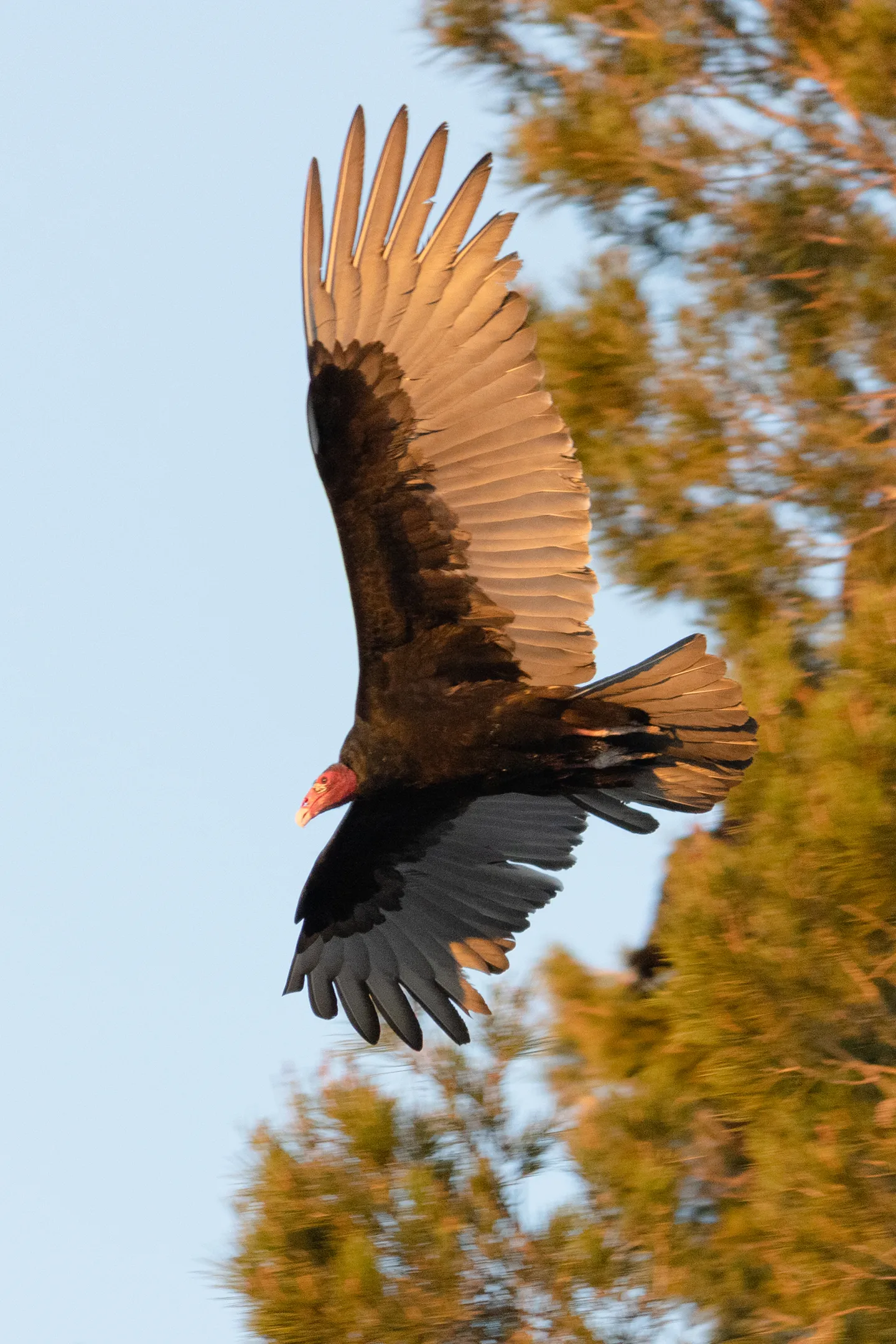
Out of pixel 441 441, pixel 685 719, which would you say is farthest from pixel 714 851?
pixel 441 441

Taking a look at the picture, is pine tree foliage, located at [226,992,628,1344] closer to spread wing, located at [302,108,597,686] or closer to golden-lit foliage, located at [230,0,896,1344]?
golden-lit foliage, located at [230,0,896,1344]

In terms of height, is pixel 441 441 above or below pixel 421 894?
above

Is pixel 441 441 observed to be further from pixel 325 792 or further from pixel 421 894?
pixel 421 894

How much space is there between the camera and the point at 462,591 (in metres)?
3.60

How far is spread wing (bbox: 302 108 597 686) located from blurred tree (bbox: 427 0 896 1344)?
0.46 meters

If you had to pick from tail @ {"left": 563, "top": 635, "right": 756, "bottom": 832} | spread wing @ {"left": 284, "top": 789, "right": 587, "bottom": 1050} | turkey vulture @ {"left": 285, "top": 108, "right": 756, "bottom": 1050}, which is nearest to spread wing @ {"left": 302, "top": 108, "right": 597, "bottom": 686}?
turkey vulture @ {"left": 285, "top": 108, "right": 756, "bottom": 1050}

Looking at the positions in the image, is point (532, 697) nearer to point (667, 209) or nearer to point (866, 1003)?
point (866, 1003)

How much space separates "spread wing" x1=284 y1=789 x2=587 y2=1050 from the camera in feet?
13.1

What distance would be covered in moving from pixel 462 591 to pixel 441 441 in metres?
0.32

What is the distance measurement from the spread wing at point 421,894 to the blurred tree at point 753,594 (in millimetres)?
236

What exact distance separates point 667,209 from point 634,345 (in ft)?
1.52

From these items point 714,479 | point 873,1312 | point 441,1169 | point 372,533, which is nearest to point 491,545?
point 372,533

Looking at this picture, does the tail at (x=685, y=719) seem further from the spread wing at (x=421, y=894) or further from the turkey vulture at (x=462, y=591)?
the spread wing at (x=421, y=894)

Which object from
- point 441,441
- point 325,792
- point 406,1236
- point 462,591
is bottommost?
point 406,1236
